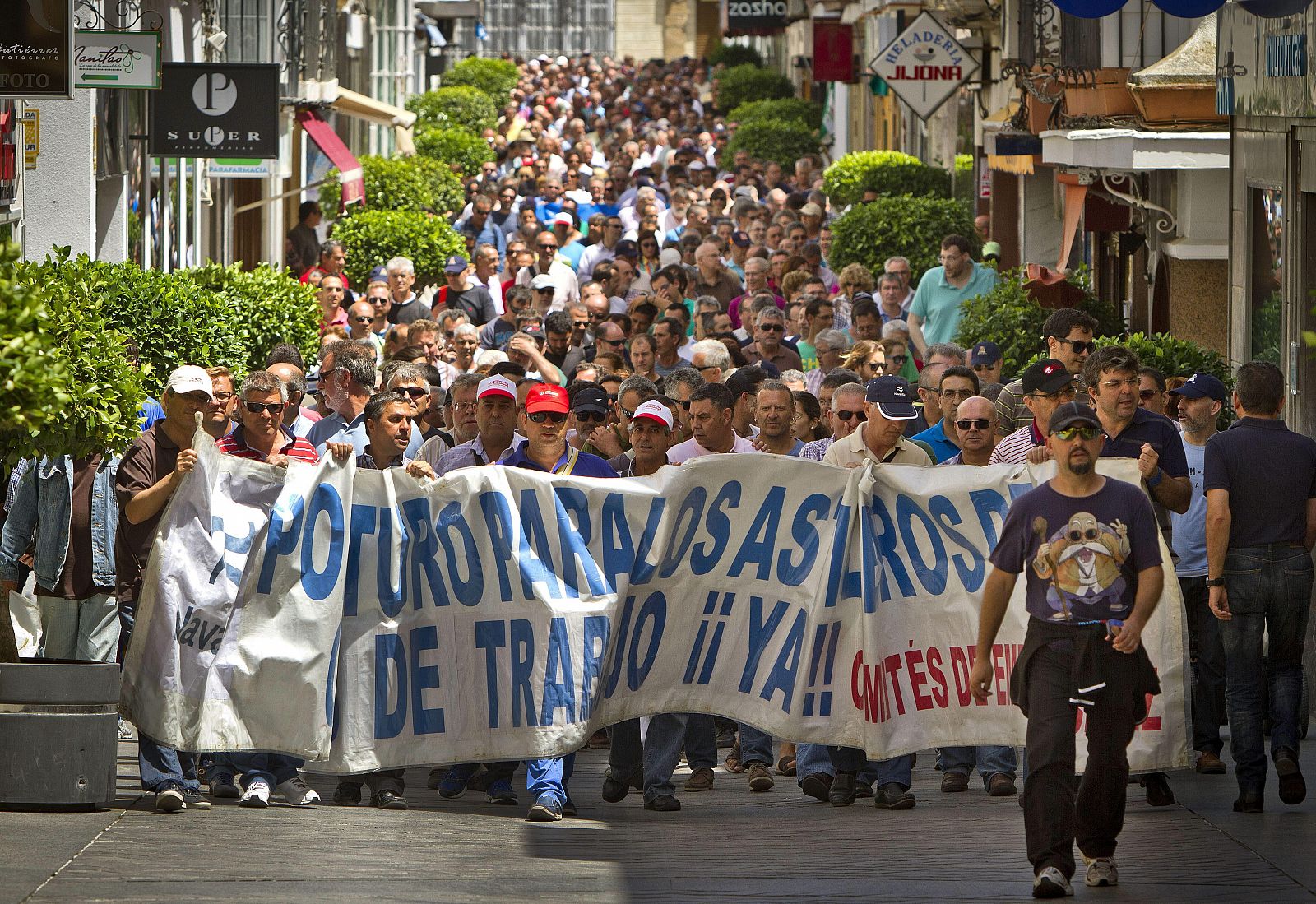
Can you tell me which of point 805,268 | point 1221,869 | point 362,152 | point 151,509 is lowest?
point 1221,869

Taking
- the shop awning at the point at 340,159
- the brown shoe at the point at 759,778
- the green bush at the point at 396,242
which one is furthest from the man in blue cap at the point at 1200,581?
the shop awning at the point at 340,159

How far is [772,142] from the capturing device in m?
47.9

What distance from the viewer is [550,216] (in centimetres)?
3030

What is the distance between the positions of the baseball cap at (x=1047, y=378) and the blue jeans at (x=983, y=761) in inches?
62.5

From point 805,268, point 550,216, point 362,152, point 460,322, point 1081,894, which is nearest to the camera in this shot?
point 1081,894

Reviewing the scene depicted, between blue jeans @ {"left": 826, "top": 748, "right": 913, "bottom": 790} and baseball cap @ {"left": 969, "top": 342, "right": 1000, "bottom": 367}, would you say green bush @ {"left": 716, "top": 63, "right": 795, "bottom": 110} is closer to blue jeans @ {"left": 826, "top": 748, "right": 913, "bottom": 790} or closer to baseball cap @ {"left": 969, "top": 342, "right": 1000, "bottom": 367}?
baseball cap @ {"left": 969, "top": 342, "right": 1000, "bottom": 367}

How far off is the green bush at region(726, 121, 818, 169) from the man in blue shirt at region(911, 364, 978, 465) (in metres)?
36.6

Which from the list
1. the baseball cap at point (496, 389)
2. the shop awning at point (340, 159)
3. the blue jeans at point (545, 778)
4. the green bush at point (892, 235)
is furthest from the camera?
the shop awning at point (340, 159)

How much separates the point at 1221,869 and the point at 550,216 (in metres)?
23.2

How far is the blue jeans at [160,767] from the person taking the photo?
8695 millimetres

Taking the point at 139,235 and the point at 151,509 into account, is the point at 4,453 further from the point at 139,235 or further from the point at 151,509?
the point at 139,235

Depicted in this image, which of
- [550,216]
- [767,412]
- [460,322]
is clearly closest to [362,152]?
[550,216]

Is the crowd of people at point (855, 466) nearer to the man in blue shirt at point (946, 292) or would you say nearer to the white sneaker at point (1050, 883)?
the white sneaker at point (1050, 883)

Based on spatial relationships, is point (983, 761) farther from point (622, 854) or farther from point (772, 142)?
point (772, 142)
